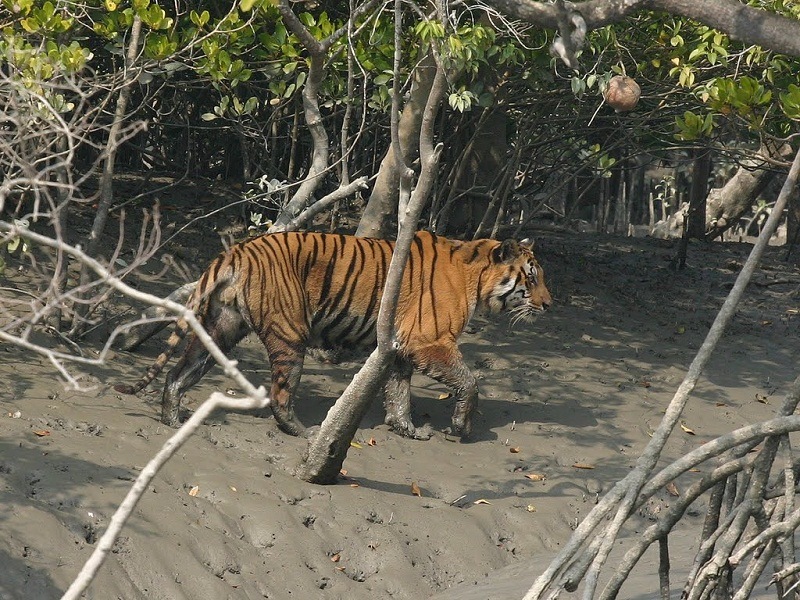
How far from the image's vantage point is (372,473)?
7.88 meters

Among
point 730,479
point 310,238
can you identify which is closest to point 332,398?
point 310,238

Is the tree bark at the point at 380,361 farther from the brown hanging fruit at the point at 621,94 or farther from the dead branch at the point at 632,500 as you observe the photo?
the dead branch at the point at 632,500

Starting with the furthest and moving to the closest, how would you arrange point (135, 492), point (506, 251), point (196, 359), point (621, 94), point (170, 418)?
point (506, 251), point (196, 359), point (170, 418), point (621, 94), point (135, 492)

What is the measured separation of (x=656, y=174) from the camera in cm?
2498

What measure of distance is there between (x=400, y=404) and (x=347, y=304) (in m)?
0.82

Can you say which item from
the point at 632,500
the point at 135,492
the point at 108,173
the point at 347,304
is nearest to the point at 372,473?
the point at 347,304

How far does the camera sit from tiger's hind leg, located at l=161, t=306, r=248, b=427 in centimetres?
786

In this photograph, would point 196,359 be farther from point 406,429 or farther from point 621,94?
point 621,94

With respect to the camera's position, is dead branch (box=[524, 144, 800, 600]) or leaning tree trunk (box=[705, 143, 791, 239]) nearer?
dead branch (box=[524, 144, 800, 600])

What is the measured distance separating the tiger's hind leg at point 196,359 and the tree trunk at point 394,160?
1561mm

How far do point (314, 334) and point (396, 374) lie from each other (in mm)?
664

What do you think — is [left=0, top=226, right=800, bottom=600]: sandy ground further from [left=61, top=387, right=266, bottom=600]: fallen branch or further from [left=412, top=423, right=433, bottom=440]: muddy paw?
[left=61, top=387, right=266, bottom=600]: fallen branch

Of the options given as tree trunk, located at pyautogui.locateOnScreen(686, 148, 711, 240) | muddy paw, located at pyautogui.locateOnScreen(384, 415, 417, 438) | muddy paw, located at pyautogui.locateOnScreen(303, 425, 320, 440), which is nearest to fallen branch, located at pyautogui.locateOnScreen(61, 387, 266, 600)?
muddy paw, located at pyautogui.locateOnScreen(303, 425, 320, 440)

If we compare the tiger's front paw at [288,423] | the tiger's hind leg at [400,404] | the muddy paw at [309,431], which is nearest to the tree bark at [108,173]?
the tiger's front paw at [288,423]
